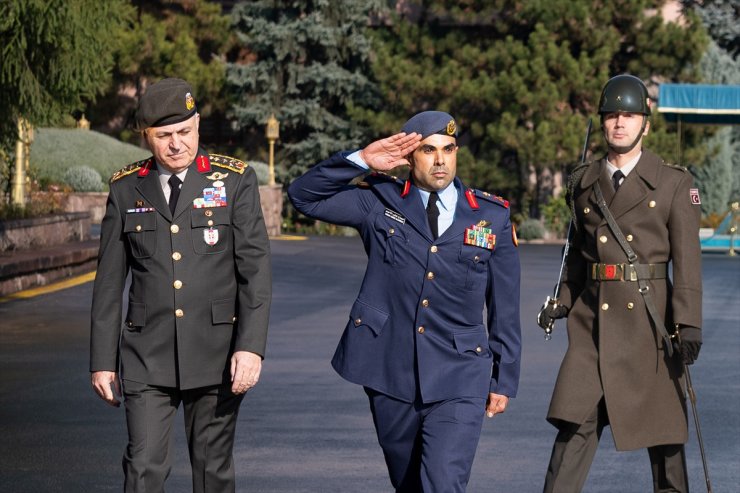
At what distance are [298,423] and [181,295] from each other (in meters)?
3.96

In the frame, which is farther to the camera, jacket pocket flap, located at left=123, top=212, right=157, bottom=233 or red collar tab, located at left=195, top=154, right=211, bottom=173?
red collar tab, located at left=195, top=154, right=211, bottom=173

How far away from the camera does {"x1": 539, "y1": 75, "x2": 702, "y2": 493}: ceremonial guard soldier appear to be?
7.23 metres

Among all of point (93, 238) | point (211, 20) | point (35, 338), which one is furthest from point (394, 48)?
point (35, 338)

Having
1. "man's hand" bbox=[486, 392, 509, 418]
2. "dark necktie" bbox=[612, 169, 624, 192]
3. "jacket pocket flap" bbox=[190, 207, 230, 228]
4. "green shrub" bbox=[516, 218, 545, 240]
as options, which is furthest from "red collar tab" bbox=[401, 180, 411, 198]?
"green shrub" bbox=[516, 218, 545, 240]

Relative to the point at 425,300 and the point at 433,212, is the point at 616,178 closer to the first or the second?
the point at 433,212

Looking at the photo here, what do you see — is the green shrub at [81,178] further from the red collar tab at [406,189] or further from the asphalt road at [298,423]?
the red collar tab at [406,189]

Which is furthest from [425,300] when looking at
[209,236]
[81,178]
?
[81,178]

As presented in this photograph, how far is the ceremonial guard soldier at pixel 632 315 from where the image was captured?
723 centimetres

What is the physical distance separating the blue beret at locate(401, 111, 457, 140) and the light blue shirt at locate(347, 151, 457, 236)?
10.4 inches

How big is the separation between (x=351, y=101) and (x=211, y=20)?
14.3ft

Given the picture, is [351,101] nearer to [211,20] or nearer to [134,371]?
[211,20]

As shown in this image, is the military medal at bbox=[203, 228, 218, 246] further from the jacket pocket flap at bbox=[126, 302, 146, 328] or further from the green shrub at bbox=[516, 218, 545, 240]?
the green shrub at bbox=[516, 218, 545, 240]

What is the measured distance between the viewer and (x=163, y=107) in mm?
6449

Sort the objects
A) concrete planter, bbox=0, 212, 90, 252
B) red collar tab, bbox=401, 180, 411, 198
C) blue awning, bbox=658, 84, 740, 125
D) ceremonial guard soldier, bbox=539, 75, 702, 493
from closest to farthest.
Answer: red collar tab, bbox=401, 180, 411, 198 → ceremonial guard soldier, bbox=539, 75, 702, 493 → concrete planter, bbox=0, 212, 90, 252 → blue awning, bbox=658, 84, 740, 125
